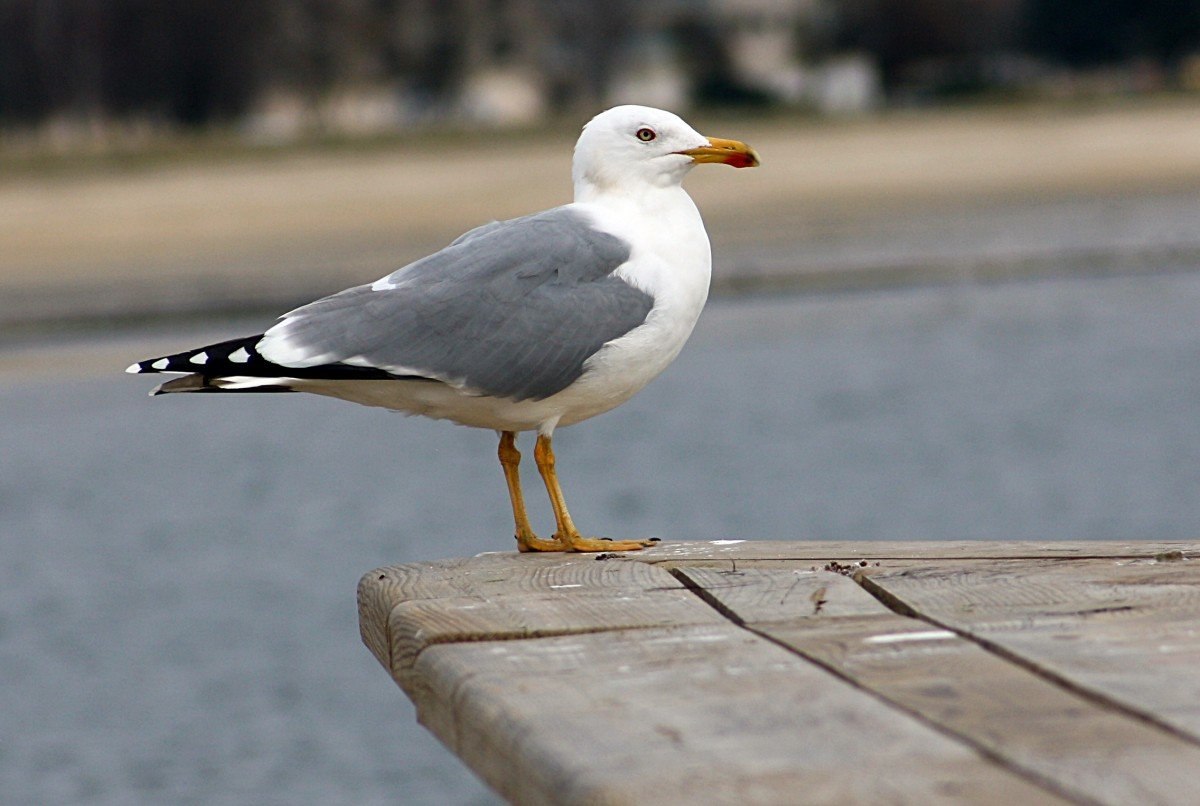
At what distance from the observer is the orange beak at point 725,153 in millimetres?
3654

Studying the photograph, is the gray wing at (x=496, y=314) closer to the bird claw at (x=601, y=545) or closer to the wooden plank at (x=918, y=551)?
the bird claw at (x=601, y=545)

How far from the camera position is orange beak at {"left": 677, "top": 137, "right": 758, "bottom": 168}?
365cm

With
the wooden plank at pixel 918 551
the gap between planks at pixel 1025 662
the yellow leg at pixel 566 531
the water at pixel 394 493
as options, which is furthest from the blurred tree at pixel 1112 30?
the gap between planks at pixel 1025 662

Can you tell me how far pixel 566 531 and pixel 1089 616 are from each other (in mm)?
1281

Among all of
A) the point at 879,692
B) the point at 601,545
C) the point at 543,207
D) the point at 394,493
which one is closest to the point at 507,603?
the point at 879,692

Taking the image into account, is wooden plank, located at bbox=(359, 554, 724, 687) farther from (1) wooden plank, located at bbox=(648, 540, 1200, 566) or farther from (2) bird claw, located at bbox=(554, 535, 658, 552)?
(2) bird claw, located at bbox=(554, 535, 658, 552)

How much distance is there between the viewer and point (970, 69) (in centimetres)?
4484

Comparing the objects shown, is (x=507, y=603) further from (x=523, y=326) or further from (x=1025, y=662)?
(x=523, y=326)

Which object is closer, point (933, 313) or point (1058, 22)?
point (933, 313)

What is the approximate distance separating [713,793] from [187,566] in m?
7.82

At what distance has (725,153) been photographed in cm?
370

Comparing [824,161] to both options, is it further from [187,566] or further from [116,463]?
[187,566]

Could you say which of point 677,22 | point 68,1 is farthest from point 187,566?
point 677,22

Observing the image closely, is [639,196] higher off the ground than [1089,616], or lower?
higher
